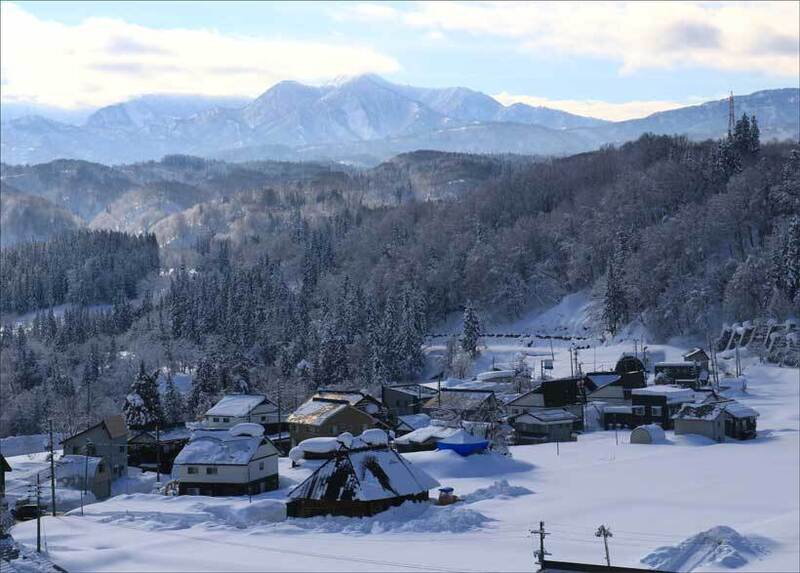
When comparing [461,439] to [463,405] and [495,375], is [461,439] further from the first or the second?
[495,375]

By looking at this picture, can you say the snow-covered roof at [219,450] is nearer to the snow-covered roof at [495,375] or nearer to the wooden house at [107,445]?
the wooden house at [107,445]

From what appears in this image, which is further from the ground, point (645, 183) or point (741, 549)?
point (645, 183)

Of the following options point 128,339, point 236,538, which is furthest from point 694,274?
point 236,538

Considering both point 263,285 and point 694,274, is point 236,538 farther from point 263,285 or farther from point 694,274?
point 263,285

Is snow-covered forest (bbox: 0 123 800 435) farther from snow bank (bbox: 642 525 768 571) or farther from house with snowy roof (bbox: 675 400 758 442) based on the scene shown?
snow bank (bbox: 642 525 768 571)

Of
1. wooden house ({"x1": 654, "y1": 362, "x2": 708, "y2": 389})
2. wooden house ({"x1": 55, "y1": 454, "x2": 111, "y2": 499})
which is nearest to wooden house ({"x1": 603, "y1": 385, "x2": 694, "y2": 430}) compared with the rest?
wooden house ({"x1": 654, "y1": 362, "x2": 708, "y2": 389})

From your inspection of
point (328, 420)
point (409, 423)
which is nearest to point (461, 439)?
point (328, 420)
